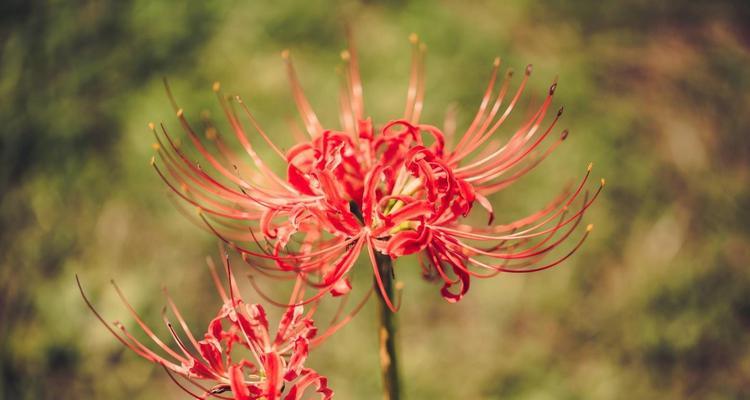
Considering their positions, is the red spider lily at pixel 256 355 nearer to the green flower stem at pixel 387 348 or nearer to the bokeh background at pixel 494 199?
the green flower stem at pixel 387 348

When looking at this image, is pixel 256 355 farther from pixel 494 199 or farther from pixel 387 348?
pixel 494 199

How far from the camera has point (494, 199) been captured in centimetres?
343

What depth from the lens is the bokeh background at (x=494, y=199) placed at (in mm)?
3033

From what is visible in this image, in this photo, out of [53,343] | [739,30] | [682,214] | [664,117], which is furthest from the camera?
[739,30]

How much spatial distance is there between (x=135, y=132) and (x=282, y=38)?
0.98 m

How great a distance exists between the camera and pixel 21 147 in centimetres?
344

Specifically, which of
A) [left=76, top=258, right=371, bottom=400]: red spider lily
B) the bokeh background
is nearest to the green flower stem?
[left=76, top=258, right=371, bottom=400]: red spider lily

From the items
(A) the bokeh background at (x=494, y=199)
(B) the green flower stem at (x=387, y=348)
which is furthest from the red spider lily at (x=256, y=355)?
(A) the bokeh background at (x=494, y=199)

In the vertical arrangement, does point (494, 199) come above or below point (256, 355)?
above

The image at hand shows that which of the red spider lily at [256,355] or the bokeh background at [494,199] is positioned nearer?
the red spider lily at [256,355]

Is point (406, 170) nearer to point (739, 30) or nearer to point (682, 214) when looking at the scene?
point (682, 214)

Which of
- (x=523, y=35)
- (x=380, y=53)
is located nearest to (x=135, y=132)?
(x=380, y=53)

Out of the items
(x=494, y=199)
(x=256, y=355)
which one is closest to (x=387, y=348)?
(x=256, y=355)

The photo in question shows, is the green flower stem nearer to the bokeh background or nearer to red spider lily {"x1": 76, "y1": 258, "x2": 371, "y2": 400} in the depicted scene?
red spider lily {"x1": 76, "y1": 258, "x2": 371, "y2": 400}
